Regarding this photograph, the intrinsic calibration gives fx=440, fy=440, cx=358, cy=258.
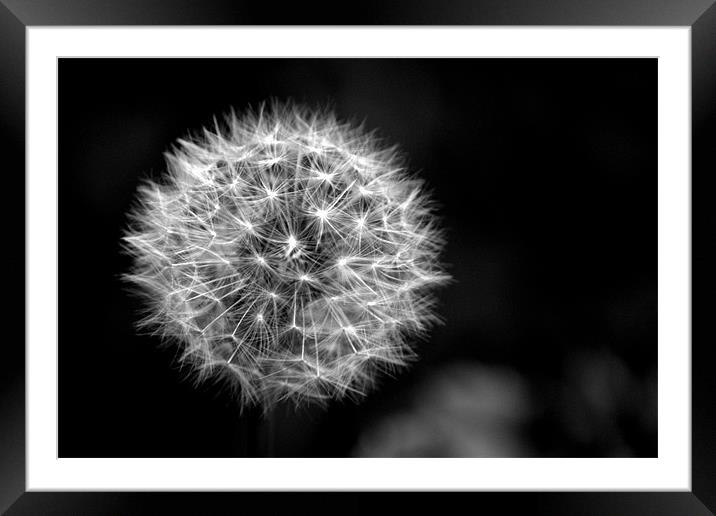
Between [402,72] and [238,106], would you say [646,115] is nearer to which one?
[402,72]

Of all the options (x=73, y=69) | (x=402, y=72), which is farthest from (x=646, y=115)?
(x=73, y=69)
